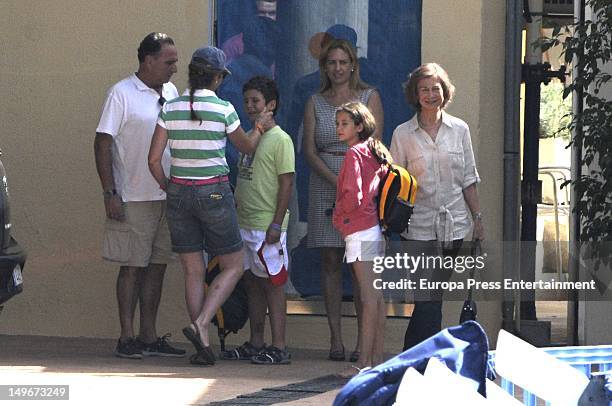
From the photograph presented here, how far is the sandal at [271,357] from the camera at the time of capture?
28.3ft

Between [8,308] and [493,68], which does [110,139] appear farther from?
[493,68]

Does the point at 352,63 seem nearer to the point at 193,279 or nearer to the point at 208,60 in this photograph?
the point at 208,60

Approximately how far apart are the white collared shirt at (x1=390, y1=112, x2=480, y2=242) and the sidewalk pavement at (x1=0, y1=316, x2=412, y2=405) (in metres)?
1.08

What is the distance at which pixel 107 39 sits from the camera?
387 inches

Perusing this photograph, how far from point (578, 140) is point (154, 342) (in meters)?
3.08

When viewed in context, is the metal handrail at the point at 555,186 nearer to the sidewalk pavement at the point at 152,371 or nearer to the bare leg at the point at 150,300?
the sidewalk pavement at the point at 152,371

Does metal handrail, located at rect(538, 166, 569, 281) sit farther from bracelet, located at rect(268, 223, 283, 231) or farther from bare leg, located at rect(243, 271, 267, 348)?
bracelet, located at rect(268, 223, 283, 231)

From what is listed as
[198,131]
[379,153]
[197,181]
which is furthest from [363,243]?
[198,131]

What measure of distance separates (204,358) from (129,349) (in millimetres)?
669

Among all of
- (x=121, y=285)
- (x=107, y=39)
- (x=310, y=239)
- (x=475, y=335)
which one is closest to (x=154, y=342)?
(x=121, y=285)

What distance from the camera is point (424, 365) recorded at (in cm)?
306

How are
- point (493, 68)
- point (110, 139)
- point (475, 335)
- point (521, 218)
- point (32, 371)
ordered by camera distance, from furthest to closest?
point (521, 218) < point (493, 68) < point (110, 139) < point (32, 371) < point (475, 335)

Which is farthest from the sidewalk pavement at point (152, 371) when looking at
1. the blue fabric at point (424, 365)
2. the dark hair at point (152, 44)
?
the blue fabric at point (424, 365)

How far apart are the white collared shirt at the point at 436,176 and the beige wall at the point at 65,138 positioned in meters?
2.09
